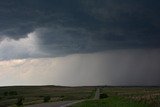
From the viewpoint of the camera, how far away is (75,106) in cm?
6006

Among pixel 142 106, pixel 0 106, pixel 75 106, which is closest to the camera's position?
pixel 142 106

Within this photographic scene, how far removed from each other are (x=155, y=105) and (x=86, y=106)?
10.8m

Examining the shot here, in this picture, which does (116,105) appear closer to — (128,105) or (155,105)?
(128,105)

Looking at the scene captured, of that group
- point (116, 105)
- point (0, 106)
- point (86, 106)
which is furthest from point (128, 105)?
point (0, 106)

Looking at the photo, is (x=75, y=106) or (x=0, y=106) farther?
(x=0, y=106)

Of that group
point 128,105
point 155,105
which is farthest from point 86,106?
point 155,105

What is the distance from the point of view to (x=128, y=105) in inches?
2250

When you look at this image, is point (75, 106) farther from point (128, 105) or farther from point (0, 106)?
point (0, 106)

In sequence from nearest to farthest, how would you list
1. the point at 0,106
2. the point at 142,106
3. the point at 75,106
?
1. the point at 142,106
2. the point at 75,106
3. the point at 0,106

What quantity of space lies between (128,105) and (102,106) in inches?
164

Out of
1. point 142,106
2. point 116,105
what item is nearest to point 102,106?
point 116,105

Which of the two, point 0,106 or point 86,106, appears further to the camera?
point 0,106

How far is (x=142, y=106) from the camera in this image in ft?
185

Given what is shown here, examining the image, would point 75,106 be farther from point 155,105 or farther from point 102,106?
point 155,105
